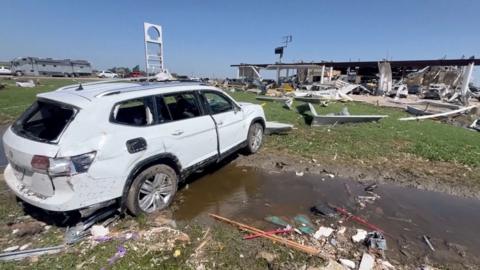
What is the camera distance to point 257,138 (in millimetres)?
6516

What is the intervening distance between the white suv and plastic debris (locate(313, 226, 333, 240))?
2081 mm

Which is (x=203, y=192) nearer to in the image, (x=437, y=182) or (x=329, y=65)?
(x=437, y=182)

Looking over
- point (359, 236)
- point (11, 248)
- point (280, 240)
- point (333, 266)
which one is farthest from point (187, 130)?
point (359, 236)

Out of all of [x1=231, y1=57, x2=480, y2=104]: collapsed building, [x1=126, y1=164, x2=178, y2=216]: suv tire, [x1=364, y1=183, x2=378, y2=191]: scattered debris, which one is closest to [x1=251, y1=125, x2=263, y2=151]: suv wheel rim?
[x1=364, y1=183, x2=378, y2=191]: scattered debris

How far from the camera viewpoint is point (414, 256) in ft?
10.4

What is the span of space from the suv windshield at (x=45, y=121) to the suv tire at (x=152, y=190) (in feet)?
3.46

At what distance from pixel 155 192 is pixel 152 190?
67 millimetres

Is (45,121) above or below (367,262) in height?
above

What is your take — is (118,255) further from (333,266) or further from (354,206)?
(354,206)

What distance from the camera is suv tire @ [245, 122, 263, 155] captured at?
6.17 m

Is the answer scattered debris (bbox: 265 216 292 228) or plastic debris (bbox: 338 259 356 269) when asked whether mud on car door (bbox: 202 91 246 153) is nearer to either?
scattered debris (bbox: 265 216 292 228)

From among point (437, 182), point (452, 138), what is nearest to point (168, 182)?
point (437, 182)

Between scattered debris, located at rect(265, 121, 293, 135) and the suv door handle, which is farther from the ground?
the suv door handle

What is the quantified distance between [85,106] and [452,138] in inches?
385
